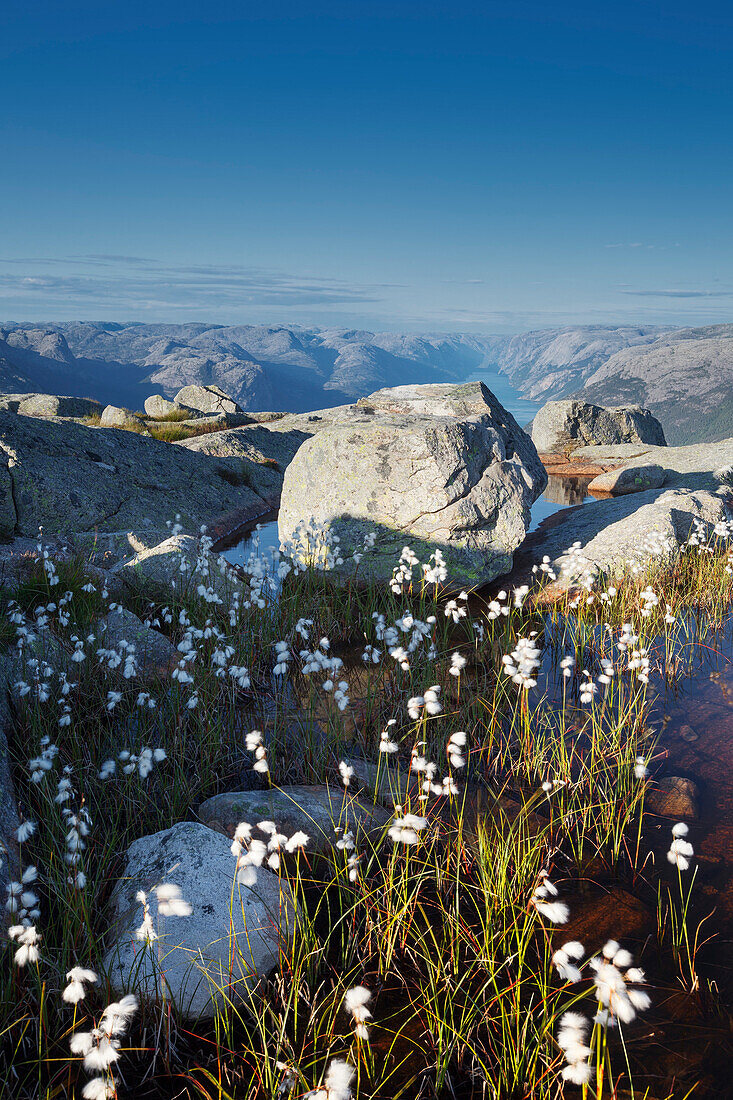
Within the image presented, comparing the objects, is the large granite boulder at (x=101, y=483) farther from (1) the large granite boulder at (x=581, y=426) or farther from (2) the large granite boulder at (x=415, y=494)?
(1) the large granite boulder at (x=581, y=426)

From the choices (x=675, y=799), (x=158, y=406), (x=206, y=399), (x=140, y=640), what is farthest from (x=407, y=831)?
(x=206, y=399)

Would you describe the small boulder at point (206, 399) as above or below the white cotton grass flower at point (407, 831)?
above

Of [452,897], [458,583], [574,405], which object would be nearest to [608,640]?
[458,583]

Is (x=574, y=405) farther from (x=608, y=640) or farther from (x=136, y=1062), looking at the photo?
(x=136, y=1062)

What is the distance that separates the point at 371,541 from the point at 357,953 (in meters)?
5.78

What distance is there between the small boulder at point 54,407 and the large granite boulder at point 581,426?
1944 cm

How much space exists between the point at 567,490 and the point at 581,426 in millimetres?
7656

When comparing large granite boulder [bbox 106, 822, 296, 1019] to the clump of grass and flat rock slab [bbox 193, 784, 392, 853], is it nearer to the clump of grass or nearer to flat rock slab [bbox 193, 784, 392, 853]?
the clump of grass

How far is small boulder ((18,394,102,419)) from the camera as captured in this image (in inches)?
916

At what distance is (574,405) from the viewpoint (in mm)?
24797

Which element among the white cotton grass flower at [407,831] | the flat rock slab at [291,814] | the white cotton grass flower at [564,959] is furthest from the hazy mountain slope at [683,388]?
the white cotton grass flower at [564,959]

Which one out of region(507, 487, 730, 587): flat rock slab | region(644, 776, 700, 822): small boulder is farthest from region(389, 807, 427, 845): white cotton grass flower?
region(507, 487, 730, 587): flat rock slab

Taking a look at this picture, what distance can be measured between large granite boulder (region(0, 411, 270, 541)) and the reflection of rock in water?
28.1ft

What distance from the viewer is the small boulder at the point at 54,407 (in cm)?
2327
